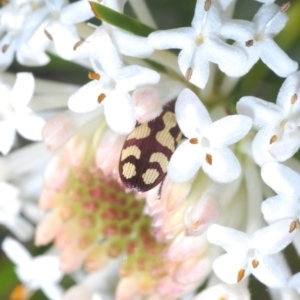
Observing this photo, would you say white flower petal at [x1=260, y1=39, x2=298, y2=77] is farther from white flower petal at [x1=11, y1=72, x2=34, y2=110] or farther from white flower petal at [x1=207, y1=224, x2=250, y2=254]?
white flower petal at [x1=11, y1=72, x2=34, y2=110]

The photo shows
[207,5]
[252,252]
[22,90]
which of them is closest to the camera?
[207,5]

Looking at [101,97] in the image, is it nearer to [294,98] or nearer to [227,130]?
[227,130]

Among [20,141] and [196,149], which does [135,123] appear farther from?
[20,141]

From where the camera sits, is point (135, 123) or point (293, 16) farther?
point (293, 16)

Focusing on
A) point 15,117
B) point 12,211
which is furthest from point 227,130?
point 12,211

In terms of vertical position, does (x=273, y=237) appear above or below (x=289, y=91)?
below

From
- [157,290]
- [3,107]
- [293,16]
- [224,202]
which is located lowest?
[157,290]

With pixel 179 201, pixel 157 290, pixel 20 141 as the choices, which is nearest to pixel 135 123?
pixel 179 201

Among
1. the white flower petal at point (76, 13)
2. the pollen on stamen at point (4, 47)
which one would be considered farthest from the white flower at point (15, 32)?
the white flower petal at point (76, 13)
